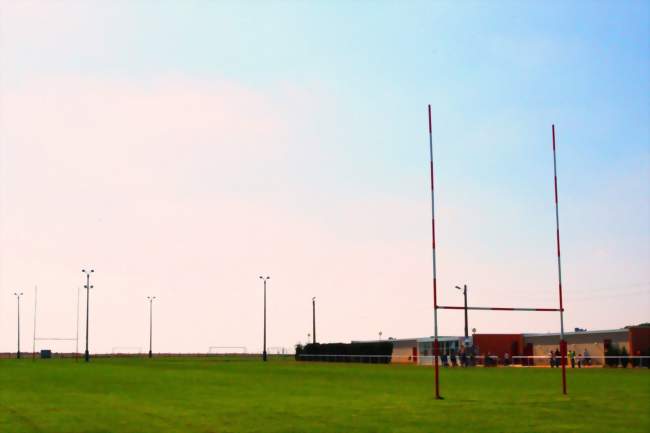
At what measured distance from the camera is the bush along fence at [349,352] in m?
86.2

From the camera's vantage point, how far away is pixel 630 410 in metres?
19.8

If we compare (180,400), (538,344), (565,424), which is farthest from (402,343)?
(565,424)

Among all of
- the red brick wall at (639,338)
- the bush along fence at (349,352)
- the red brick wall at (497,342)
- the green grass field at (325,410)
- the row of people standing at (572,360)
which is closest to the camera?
the green grass field at (325,410)

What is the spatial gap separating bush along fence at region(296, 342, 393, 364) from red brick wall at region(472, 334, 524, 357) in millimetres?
8693

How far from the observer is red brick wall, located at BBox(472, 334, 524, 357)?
84.7m

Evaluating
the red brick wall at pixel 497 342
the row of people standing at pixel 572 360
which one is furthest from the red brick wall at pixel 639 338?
the red brick wall at pixel 497 342

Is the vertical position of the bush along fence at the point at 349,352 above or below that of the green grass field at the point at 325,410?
below

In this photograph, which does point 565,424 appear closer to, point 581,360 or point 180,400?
point 180,400

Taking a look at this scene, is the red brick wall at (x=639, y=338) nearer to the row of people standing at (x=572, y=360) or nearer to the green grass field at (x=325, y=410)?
the row of people standing at (x=572, y=360)

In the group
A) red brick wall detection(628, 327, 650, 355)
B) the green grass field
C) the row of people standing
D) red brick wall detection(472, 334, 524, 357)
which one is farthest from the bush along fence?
the green grass field

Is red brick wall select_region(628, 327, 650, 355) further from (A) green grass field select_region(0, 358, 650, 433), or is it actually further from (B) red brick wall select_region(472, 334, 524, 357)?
(A) green grass field select_region(0, 358, 650, 433)

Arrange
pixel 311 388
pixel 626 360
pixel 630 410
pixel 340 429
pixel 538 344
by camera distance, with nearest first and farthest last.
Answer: pixel 340 429
pixel 630 410
pixel 311 388
pixel 626 360
pixel 538 344

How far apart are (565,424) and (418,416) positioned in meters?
3.09

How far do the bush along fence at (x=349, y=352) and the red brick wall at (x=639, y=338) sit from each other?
25249 mm
